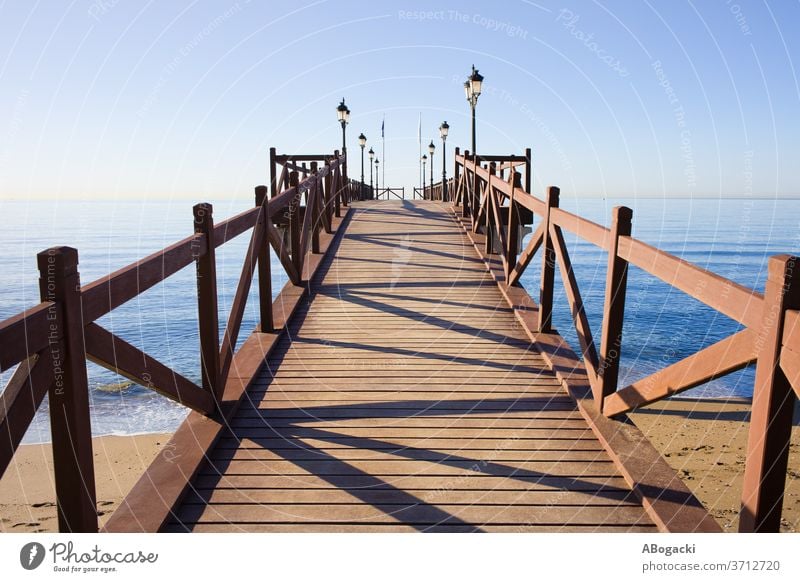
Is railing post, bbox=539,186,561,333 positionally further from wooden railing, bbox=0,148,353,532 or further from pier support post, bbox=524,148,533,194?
pier support post, bbox=524,148,533,194

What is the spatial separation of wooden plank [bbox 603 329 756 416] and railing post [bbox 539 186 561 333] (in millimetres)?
1911

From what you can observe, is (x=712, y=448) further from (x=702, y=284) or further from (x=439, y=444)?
(x=702, y=284)

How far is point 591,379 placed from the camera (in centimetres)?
416

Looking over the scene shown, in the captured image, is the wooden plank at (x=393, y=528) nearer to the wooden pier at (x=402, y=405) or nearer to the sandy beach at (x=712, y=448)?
the wooden pier at (x=402, y=405)

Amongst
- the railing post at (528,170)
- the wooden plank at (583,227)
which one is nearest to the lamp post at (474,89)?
the railing post at (528,170)

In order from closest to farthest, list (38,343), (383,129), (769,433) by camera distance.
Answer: (38,343)
(769,433)
(383,129)

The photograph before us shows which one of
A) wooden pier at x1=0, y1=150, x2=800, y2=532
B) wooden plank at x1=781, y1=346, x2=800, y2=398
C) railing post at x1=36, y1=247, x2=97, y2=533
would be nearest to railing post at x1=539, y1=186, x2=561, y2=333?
wooden pier at x1=0, y1=150, x2=800, y2=532

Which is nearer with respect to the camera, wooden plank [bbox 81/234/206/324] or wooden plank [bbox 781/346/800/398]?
wooden plank [bbox 781/346/800/398]

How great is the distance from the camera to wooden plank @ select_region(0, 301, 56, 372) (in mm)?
1858

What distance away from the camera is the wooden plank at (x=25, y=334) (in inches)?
73.2

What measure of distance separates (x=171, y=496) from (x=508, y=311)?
14.3 feet

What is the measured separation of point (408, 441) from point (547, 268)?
2503 mm
